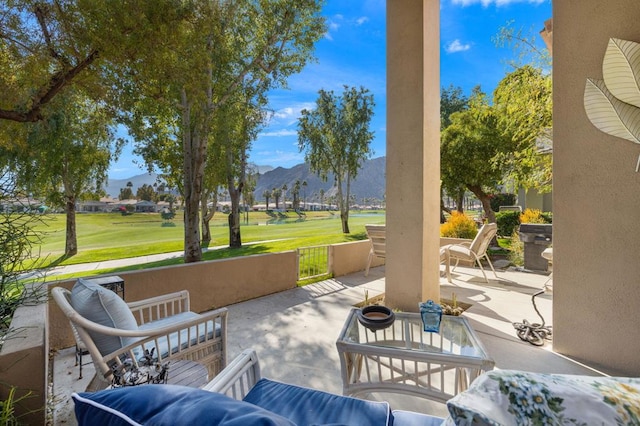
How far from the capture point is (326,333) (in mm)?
3039

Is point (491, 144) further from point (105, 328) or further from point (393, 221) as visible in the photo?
point (105, 328)

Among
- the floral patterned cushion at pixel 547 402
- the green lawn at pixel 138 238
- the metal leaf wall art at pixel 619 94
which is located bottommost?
the green lawn at pixel 138 238

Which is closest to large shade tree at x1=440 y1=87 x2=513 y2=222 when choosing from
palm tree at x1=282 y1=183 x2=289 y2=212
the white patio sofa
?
the white patio sofa

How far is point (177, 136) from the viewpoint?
7410 mm

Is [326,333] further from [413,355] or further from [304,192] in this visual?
[304,192]

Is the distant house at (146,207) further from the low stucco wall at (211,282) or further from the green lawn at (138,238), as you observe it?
the low stucco wall at (211,282)

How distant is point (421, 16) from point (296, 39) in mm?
3852

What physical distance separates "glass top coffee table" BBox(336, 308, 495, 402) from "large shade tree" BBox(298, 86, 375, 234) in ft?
38.6

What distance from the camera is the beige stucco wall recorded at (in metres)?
2.18

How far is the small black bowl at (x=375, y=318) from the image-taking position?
189 cm

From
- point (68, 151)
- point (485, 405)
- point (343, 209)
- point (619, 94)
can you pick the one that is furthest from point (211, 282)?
point (343, 209)

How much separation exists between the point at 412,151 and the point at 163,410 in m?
3.16

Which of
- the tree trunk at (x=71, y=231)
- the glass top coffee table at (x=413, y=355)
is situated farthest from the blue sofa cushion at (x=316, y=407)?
the tree trunk at (x=71, y=231)

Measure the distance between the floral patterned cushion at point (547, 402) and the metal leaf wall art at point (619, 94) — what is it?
237 cm
